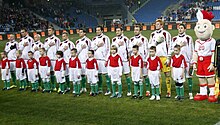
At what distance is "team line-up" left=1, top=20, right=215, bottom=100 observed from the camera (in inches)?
419

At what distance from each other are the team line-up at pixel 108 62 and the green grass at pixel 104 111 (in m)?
0.55

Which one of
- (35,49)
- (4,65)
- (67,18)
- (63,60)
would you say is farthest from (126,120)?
(67,18)

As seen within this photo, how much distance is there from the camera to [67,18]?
47.6 m

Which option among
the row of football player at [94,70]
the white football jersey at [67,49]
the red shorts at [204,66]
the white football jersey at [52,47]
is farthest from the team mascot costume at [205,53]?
the white football jersey at [52,47]

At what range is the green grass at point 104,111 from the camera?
28.8 ft

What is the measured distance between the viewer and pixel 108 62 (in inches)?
454

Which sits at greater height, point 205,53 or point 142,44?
point 142,44

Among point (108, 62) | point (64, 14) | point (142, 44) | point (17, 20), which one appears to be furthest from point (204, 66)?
point (64, 14)

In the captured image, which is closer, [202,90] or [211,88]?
[211,88]

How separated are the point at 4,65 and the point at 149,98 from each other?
6.27 metres

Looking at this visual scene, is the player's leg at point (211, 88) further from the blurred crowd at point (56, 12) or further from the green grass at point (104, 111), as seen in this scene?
the blurred crowd at point (56, 12)

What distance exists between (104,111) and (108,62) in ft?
7.20

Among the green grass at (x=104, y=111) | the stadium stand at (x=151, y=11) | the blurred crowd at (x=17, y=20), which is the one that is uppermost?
the stadium stand at (x=151, y=11)

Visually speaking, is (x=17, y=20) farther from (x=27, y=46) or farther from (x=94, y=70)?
(x=94, y=70)
